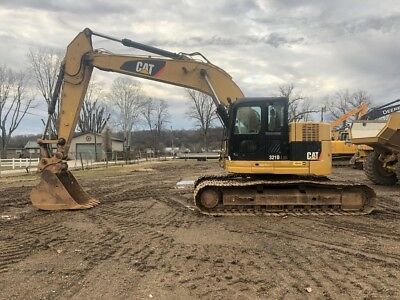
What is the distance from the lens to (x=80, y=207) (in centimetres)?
1123

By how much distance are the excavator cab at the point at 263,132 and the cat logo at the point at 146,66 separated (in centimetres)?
310

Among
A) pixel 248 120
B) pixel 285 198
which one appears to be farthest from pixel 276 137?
pixel 285 198

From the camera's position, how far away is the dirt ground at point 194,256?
5250 millimetres

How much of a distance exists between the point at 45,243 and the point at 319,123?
680 cm

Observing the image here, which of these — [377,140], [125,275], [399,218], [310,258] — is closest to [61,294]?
[125,275]

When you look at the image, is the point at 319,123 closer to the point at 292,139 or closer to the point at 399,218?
the point at 292,139

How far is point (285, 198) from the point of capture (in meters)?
10.6

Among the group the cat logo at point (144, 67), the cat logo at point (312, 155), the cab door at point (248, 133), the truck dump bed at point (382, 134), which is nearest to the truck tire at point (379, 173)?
the truck dump bed at point (382, 134)

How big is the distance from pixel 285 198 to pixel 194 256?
4434 mm

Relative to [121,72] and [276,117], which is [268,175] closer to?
[276,117]

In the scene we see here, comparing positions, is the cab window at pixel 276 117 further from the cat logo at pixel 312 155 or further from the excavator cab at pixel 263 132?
the cat logo at pixel 312 155

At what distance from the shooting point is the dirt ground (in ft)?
17.2

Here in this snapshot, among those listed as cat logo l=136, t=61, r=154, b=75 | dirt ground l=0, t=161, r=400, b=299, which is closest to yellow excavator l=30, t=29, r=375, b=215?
dirt ground l=0, t=161, r=400, b=299

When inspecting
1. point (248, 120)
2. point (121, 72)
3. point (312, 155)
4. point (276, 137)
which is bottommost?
point (312, 155)
